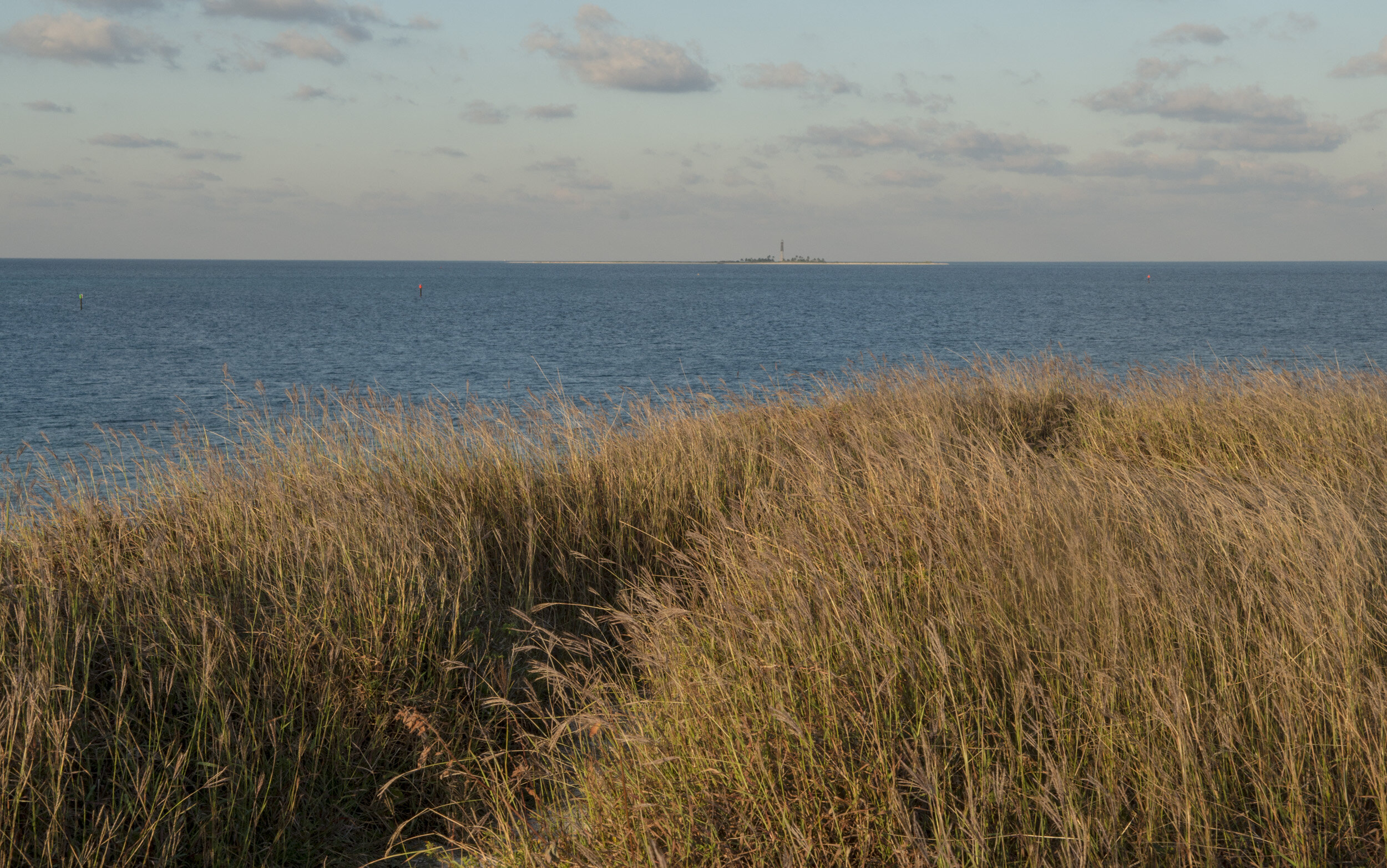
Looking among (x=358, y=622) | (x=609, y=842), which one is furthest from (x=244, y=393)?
(x=609, y=842)

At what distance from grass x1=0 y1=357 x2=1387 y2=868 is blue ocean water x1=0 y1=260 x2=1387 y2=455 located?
4506 millimetres

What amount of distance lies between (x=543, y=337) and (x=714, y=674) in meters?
55.9

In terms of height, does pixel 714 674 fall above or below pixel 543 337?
above

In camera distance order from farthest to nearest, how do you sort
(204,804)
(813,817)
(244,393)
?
1. (244,393)
2. (204,804)
3. (813,817)

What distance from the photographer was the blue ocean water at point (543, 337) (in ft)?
104

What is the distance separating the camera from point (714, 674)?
3.16 metres

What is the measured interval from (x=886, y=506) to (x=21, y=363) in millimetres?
45543

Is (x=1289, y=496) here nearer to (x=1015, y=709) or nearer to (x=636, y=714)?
(x=1015, y=709)

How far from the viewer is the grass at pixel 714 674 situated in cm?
268

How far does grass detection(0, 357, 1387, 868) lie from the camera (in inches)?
106

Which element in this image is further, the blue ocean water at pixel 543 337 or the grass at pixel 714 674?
the blue ocean water at pixel 543 337

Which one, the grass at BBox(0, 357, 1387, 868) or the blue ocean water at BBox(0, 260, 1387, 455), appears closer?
the grass at BBox(0, 357, 1387, 868)

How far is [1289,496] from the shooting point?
5.04 metres

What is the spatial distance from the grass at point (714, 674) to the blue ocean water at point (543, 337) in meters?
4.51
